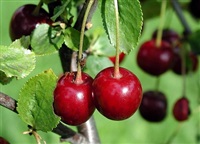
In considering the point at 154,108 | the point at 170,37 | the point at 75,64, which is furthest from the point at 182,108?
the point at 75,64

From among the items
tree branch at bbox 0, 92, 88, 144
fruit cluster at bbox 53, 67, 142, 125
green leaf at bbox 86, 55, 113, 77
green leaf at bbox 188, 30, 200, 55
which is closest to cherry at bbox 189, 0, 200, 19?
green leaf at bbox 188, 30, 200, 55

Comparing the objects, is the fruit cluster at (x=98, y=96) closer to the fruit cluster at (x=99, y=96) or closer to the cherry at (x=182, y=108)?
the fruit cluster at (x=99, y=96)

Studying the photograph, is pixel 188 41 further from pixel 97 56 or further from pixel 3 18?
pixel 3 18

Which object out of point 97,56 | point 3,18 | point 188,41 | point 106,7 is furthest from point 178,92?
point 106,7

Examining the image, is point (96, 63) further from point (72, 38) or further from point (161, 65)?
point (161, 65)

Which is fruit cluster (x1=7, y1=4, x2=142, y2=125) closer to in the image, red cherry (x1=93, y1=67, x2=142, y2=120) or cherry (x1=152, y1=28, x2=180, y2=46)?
red cherry (x1=93, y1=67, x2=142, y2=120)

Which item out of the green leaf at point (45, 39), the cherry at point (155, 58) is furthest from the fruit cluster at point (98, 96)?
the cherry at point (155, 58)

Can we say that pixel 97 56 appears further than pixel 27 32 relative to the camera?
Yes
